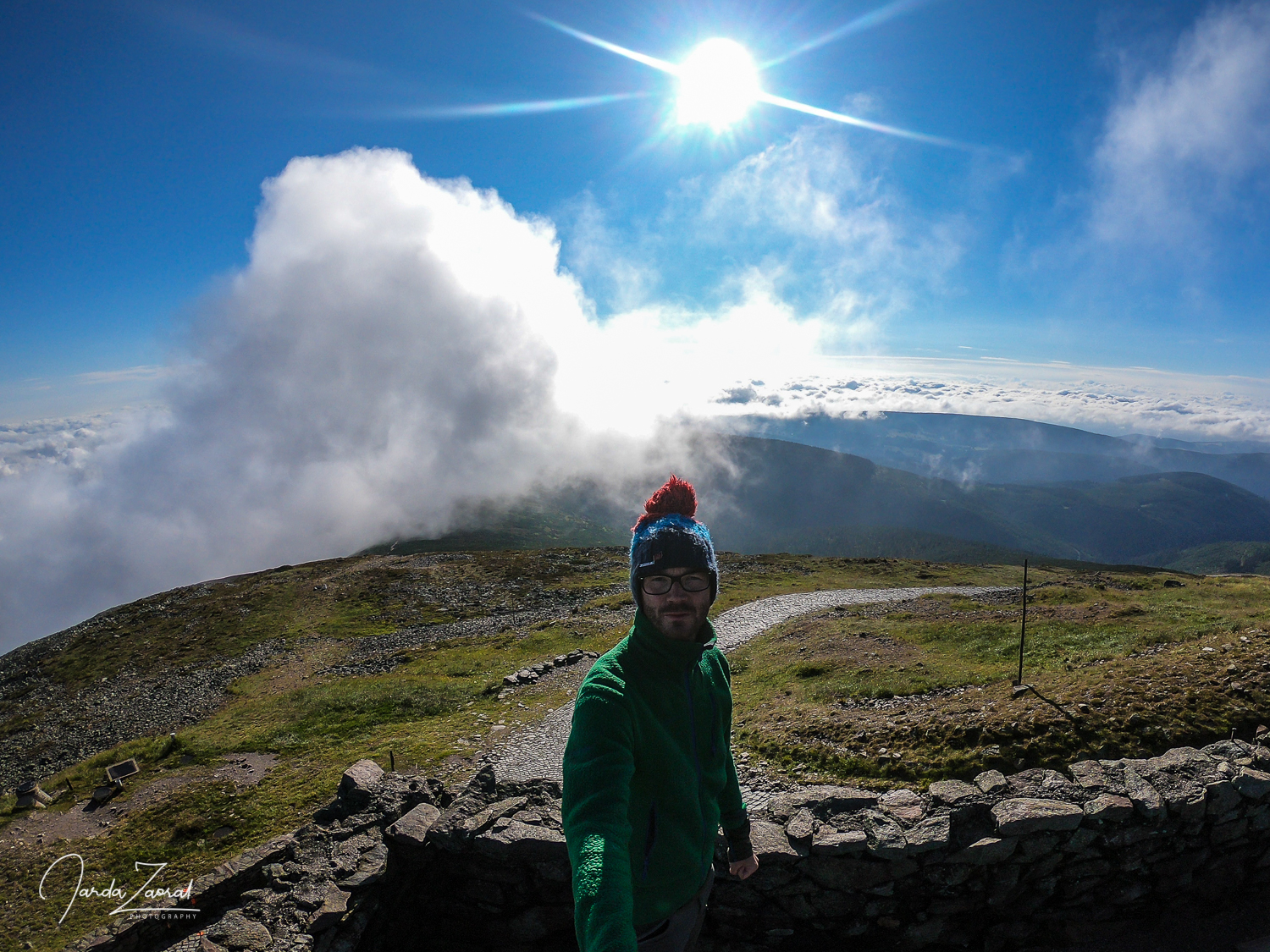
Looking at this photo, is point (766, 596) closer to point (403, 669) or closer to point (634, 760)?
point (403, 669)

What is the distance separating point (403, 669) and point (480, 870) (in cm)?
3155

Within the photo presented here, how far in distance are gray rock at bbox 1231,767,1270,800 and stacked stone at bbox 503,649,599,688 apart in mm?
23644

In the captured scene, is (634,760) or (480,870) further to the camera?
(480,870)

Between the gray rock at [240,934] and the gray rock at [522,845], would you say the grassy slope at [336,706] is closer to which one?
the gray rock at [522,845]

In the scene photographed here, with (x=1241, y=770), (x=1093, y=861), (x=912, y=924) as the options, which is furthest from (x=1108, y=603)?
(x=912, y=924)

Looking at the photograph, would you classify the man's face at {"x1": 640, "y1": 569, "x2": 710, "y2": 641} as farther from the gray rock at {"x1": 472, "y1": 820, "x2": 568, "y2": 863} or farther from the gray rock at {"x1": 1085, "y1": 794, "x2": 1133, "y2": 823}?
the gray rock at {"x1": 1085, "y1": 794, "x2": 1133, "y2": 823}

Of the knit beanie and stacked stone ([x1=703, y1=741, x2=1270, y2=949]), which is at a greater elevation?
the knit beanie

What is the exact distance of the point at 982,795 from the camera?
8.46 metres

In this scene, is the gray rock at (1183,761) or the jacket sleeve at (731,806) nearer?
the jacket sleeve at (731,806)

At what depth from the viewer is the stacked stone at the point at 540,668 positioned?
26.3 m

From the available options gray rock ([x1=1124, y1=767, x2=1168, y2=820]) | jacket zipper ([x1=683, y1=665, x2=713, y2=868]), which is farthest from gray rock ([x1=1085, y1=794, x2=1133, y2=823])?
jacket zipper ([x1=683, y1=665, x2=713, y2=868])

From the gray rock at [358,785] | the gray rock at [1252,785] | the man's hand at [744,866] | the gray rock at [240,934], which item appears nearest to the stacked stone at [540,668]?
the gray rock at [358,785]

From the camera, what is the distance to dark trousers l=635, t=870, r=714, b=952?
13.6ft

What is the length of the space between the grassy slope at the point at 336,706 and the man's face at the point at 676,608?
1018cm
